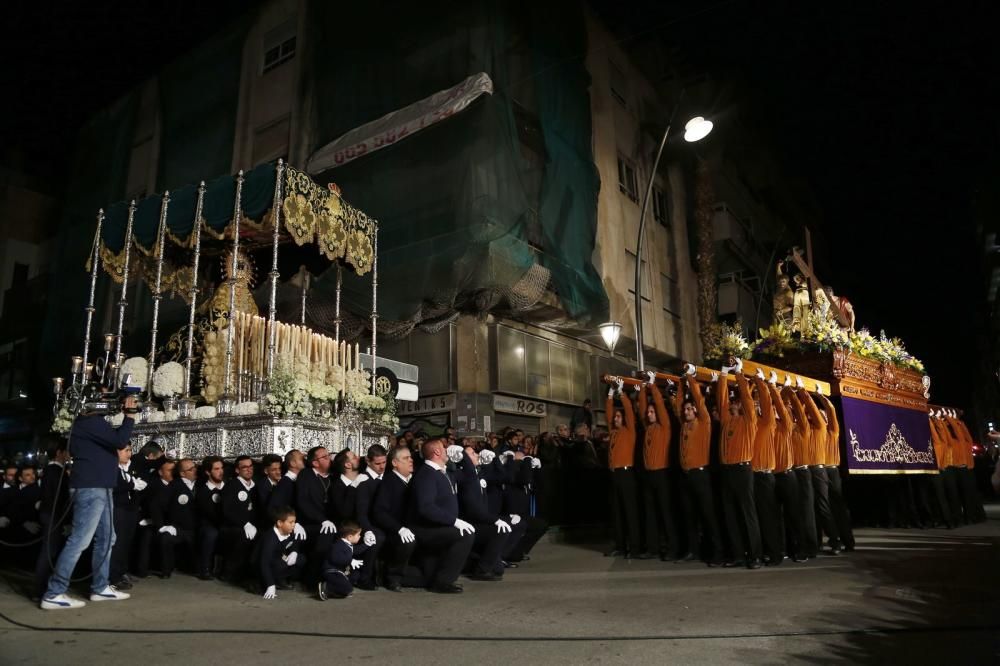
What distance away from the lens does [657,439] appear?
9.01 metres

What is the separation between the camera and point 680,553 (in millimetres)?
9102

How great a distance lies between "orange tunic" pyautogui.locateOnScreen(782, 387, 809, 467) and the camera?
8648 millimetres

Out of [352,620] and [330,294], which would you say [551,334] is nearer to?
[330,294]

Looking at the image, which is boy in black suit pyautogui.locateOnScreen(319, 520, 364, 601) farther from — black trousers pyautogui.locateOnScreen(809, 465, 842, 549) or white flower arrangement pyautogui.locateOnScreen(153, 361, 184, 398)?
black trousers pyautogui.locateOnScreen(809, 465, 842, 549)

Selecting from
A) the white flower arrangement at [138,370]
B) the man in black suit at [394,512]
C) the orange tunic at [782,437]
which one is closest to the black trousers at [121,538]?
the man in black suit at [394,512]

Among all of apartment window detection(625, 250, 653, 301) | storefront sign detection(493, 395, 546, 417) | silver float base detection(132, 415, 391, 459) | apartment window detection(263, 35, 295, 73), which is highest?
apartment window detection(263, 35, 295, 73)

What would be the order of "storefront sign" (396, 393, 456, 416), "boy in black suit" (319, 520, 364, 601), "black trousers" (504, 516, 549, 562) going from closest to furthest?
"boy in black suit" (319, 520, 364, 601) → "black trousers" (504, 516, 549, 562) → "storefront sign" (396, 393, 456, 416)

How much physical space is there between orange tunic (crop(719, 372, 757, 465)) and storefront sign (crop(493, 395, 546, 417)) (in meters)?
10.1

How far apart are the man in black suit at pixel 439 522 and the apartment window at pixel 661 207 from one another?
796 inches

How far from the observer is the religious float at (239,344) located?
30.0 feet

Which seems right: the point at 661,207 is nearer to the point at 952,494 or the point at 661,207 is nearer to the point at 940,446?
the point at 940,446

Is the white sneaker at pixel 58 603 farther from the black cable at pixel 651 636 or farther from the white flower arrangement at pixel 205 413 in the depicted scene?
the white flower arrangement at pixel 205 413

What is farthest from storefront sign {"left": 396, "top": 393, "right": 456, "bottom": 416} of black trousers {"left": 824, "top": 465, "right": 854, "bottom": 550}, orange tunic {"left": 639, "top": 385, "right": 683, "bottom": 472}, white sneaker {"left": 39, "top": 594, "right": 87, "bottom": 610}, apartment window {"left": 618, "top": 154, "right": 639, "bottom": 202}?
white sneaker {"left": 39, "top": 594, "right": 87, "bottom": 610}

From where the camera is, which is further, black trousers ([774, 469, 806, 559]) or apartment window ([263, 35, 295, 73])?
apartment window ([263, 35, 295, 73])
